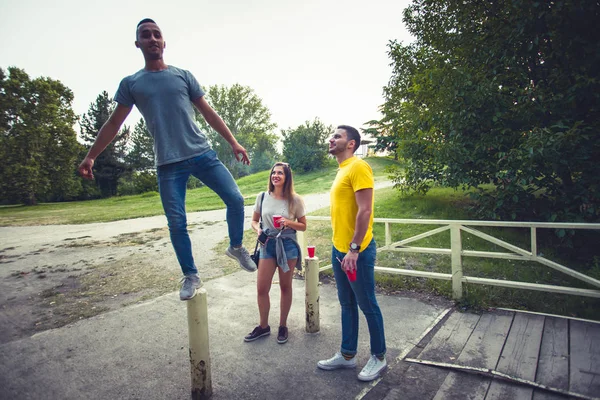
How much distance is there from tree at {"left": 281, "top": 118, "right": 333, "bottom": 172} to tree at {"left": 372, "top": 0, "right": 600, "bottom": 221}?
82.5 ft

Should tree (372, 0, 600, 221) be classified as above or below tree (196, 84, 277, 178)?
below

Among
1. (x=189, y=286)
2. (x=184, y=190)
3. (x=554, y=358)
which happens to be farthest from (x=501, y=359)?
(x=184, y=190)

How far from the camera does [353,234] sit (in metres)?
3.03

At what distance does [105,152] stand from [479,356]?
151 ft

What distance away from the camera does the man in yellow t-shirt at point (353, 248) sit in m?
2.87

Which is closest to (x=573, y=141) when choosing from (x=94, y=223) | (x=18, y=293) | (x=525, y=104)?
(x=525, y=104)

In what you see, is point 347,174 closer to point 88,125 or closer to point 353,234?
point 353,234

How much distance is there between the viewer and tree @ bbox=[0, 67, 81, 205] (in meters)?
32.4

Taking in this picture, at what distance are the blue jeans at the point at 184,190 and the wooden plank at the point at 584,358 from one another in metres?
3.51

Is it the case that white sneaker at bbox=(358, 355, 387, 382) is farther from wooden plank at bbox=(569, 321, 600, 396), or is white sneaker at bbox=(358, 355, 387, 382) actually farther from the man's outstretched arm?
the man's outstretched arm

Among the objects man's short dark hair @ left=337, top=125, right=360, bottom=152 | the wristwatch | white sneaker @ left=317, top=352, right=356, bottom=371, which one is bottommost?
white sneaker @ left=317, top=352, right=356, bottom=371

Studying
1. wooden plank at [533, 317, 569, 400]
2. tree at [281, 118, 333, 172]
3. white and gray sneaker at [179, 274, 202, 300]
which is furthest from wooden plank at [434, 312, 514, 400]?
tree at [281, 118, 333, 172]

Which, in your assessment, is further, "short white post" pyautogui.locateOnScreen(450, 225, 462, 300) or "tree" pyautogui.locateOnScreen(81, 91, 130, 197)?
"tree" pyautogui.locateOnScreen(81, 91, 130, 197)

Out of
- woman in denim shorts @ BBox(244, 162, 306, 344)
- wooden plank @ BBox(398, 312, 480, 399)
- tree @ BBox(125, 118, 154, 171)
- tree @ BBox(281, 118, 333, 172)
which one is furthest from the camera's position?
tree @ BBox(125, 118, 154, 171)
